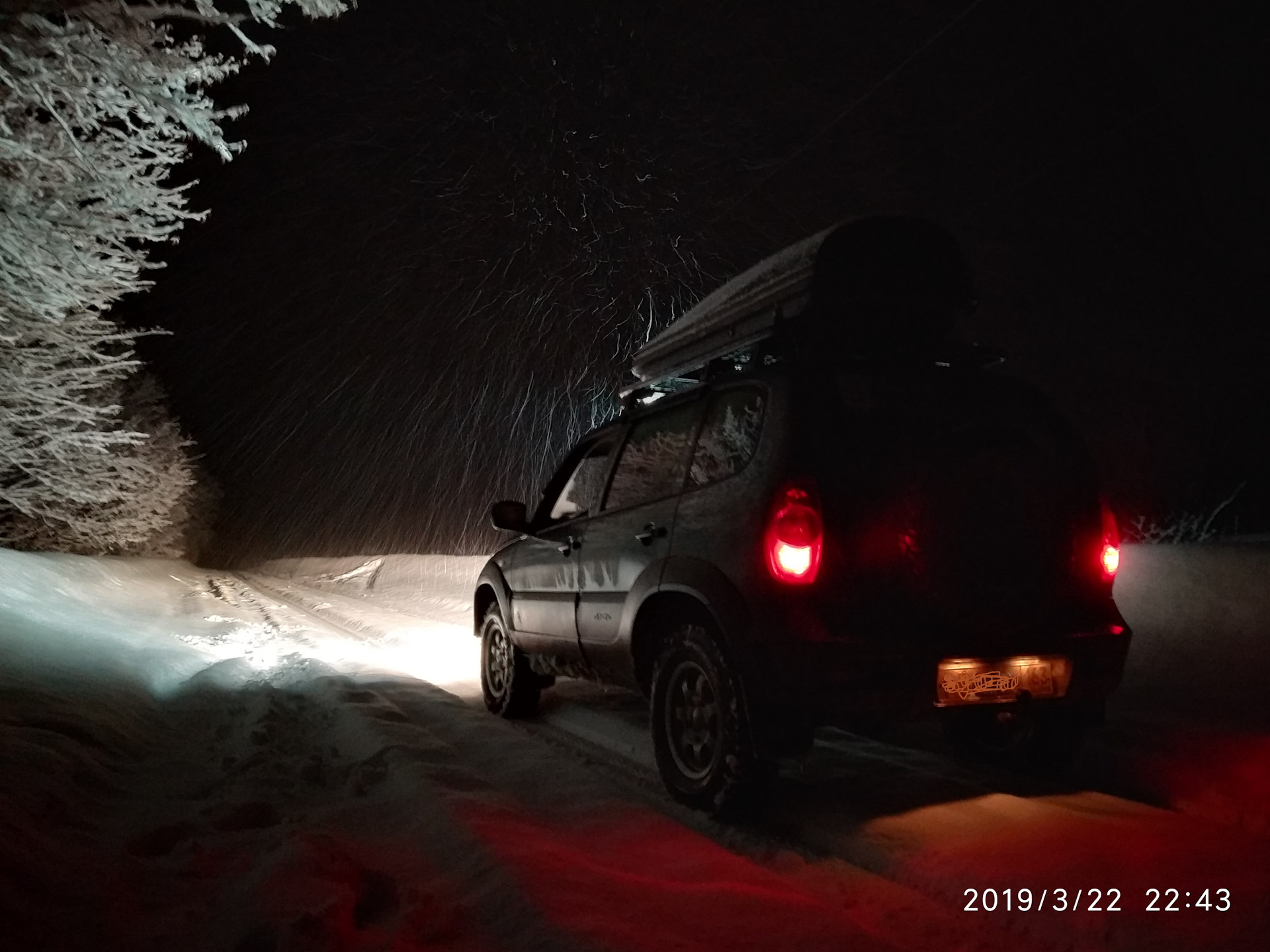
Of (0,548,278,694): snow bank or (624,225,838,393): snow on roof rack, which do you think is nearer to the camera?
(624,225,838,393): snow on roof rack

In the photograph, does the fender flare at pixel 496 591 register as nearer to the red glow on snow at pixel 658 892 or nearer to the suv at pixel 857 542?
the suv at pixel 857 542

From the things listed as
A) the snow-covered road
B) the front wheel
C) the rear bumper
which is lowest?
the snow-covered road

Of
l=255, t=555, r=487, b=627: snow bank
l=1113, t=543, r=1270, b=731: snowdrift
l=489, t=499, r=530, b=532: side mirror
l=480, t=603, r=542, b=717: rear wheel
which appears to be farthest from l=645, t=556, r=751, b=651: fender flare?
l=255, t=555, r=487, b=627: snow bank

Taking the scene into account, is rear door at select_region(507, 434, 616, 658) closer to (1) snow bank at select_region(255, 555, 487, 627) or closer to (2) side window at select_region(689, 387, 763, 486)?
(2) side window at select_region(689, 387, 763, 486)

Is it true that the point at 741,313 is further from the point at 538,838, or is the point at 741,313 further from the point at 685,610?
the point at 538,838

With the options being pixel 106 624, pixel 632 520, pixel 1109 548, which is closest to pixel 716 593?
pixel 632 520

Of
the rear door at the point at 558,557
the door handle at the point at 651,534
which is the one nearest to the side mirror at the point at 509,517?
the rear door at the point at 558,557

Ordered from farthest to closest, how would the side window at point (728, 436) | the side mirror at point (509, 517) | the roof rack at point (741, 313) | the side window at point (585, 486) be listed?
the side mirror at point (509, 517) < the side window at point (585, 486) < the roof rack at point (741, 313) < the side window at point (728, 436)

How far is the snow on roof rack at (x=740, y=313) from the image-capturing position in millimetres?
4016

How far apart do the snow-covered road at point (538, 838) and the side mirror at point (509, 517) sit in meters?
1.34

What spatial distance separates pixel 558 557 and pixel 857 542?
2.34 m

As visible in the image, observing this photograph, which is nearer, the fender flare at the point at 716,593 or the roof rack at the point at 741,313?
the fender flare at the point at 716,593

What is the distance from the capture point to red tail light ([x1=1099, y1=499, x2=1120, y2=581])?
3701 mm

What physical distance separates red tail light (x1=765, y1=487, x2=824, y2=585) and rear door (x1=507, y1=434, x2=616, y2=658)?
1788 mm
